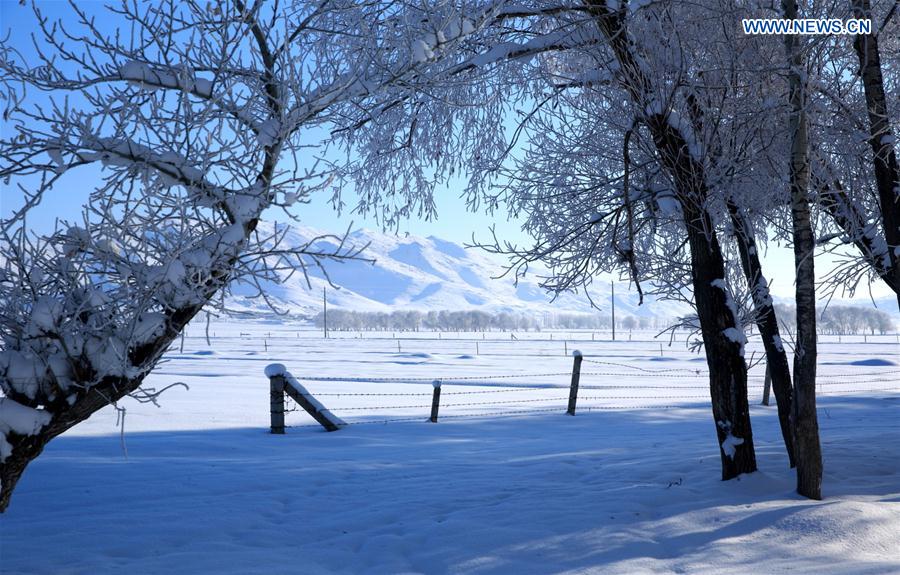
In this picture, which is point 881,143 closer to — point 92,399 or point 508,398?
point 92,399

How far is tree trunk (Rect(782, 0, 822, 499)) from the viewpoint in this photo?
19.0 feet

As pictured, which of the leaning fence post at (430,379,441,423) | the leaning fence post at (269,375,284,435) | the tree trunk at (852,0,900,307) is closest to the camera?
the tree trunk at (852,0,900,307)

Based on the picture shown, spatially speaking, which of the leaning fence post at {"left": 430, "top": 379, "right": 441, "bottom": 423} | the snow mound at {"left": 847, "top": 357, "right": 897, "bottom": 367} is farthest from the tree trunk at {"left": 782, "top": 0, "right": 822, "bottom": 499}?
the snow mound at {"left": 847, "top": 357, "right": 897, "bottom": 367}

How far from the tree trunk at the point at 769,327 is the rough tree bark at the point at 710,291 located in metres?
0.60

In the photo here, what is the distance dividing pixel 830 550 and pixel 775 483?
1.64 m

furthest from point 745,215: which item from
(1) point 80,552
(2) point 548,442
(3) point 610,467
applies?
(1) point 80,552

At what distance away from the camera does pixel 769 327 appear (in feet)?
23.7

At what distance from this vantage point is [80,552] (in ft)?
15.6

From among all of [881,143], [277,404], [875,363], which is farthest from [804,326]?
[875,363]

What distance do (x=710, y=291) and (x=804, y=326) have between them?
2.85 ft

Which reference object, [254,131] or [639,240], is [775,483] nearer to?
[639,240]

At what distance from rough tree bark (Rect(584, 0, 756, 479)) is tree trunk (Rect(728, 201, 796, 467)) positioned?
596 millimetres

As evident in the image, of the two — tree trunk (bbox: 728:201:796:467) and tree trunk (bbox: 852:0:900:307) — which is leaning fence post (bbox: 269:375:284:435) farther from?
tree trunk (bbox: 852:0:900:307)

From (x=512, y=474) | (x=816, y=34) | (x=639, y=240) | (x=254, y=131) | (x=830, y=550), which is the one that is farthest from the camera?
(x=639, y=240)
